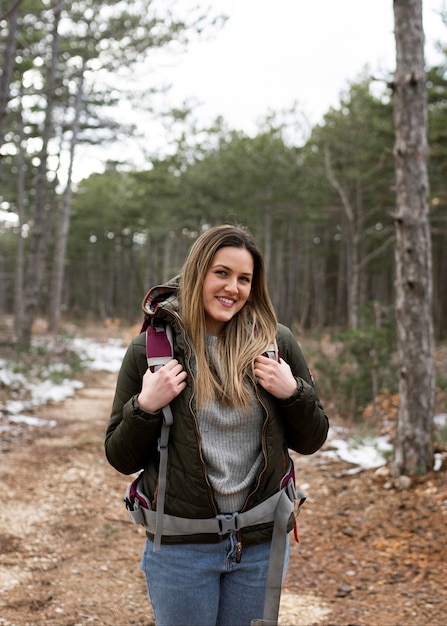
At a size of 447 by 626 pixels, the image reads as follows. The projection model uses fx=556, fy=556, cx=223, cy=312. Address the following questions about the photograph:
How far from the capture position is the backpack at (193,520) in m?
1.91

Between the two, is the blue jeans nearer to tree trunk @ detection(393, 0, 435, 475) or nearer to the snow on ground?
tree trunk @ detection(393, 0, 435, 475)

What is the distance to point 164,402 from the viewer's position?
187cm

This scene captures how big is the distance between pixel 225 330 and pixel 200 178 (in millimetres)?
24320

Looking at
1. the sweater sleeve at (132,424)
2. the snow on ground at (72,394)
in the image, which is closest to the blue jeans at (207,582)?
the sweater sleeve at (132,424)

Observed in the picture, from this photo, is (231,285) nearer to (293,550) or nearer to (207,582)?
(207,582)

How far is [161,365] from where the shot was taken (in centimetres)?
195

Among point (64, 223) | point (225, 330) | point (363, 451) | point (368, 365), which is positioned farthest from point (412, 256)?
point (64, 223)

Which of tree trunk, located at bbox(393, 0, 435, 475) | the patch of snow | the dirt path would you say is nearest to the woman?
the dirt path

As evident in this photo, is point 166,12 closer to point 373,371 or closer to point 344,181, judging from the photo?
point 344,181

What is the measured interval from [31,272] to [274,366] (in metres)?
14.3

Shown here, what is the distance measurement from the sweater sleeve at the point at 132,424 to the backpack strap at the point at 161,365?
0.04m

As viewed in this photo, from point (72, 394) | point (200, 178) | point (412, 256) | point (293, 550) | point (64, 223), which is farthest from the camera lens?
point (200, 178)

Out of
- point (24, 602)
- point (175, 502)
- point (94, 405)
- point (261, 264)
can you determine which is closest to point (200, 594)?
point (175, 502)

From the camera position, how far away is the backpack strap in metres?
1.90
